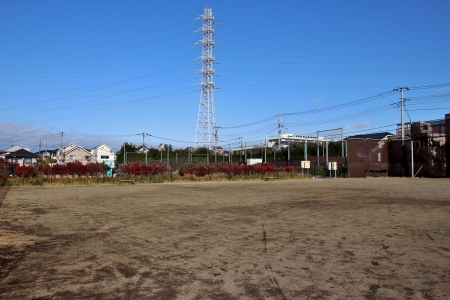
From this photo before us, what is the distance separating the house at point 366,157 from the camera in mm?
35406

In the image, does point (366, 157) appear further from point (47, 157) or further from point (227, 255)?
point (47, 157)

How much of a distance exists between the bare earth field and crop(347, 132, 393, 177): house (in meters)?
25.7

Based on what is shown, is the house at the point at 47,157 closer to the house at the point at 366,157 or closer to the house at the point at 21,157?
the house at the point at 21,157

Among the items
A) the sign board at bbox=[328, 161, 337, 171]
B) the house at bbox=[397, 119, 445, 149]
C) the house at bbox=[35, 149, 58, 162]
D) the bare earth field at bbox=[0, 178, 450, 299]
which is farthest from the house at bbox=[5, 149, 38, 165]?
the house at bbox=[397, 119, 445, 149]

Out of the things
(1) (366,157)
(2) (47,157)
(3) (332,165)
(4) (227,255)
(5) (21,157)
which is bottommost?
(4) (227,255)

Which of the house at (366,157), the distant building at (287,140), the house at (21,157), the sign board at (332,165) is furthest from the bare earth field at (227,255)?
the distant building at (287,140)

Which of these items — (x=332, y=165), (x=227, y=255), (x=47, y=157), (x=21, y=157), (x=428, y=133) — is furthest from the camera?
(x=47, y=157)

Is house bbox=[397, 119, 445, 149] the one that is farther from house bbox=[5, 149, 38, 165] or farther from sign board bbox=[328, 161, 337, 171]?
house bbox=[5, 149, 38, 165]

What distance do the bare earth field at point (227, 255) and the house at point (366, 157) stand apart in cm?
2567

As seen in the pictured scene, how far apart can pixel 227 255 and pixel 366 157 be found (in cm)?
3308

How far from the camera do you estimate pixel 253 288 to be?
4.31 metres

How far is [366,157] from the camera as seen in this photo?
36031 millimetres

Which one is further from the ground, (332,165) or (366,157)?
(366,157)

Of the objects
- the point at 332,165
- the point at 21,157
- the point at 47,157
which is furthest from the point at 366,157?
the point at 47,157
